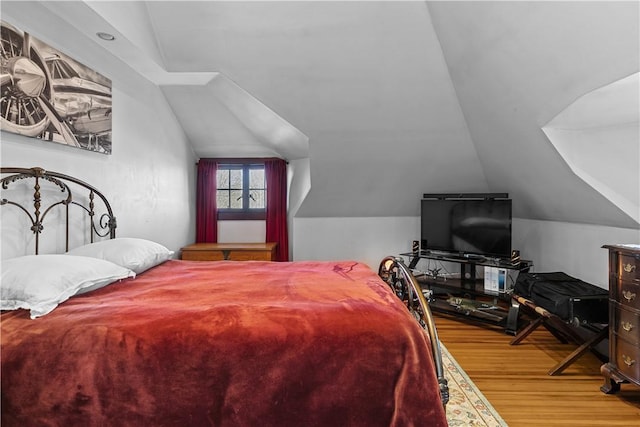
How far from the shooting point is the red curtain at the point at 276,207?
4.94 meters

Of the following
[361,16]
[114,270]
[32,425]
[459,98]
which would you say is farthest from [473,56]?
[32,425]

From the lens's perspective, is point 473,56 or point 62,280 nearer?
point 62,280

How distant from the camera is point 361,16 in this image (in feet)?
10.1

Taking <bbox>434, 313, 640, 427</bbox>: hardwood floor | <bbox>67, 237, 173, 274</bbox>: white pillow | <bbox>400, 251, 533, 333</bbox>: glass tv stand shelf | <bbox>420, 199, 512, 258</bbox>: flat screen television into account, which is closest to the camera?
<bbox>434, 313, 640, 427</bbox>: hardwood floor

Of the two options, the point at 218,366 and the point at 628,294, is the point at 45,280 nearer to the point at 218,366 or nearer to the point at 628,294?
the point at 218,366

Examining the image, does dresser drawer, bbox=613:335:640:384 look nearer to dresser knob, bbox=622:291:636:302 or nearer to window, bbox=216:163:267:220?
dresser knob, bbox=622:291:636:302

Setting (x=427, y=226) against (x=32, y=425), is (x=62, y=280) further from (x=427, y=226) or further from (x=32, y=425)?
(x=427, y=226)

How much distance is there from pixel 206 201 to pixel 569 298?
13.5ft

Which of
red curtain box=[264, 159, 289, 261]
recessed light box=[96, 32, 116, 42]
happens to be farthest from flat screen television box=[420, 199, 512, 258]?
recessed light box=[96, 32, 116, 42]

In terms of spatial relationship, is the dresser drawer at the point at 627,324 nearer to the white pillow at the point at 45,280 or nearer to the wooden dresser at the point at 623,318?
the wooden dresser at the point at 623,318

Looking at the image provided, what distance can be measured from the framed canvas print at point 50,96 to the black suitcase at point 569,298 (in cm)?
359

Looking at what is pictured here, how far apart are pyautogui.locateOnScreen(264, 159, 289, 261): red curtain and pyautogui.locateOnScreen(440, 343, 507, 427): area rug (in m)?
2.85

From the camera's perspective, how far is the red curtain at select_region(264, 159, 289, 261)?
4.94 metres

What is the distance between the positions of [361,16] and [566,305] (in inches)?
108
